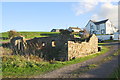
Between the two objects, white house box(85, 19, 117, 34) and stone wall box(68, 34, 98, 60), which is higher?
white house box(85, 19, 117, 34)

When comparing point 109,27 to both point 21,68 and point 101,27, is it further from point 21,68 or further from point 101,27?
point 21,68

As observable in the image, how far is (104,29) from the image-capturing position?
65.8m

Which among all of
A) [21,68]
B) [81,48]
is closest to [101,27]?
[81,48]

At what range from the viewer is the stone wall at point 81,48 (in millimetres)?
14476

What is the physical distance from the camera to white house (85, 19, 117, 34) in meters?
65.5

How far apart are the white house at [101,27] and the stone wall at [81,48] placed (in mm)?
49110

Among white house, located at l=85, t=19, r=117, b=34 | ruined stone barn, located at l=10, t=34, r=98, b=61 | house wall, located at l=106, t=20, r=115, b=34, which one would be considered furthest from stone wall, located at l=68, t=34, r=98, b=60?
house wall, located at l=106, t=20, r=115, b=34

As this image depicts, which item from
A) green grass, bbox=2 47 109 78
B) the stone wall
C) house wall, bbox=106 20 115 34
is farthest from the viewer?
house wall, bbox=106 20 115 34

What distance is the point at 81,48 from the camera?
16.1 metres

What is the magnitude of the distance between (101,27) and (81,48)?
5421cm

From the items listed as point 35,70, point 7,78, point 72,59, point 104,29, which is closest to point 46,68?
point 35,70

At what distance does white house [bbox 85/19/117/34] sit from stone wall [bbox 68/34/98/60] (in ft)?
161

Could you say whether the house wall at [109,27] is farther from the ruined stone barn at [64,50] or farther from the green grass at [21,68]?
the green grass at [21,68]

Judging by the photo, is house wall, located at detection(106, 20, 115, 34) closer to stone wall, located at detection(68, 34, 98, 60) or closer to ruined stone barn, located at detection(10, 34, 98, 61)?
stone wall, located at detection(68, 34, 98, 60)
